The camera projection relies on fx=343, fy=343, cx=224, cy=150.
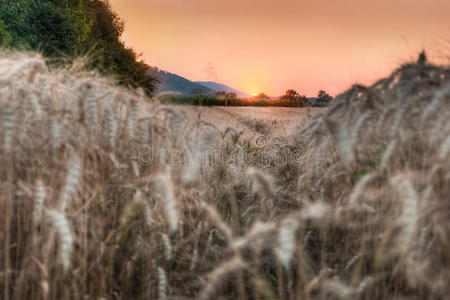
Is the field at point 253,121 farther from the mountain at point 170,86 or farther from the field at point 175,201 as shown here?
the field at point 175,201

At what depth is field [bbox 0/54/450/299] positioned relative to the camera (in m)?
1.38

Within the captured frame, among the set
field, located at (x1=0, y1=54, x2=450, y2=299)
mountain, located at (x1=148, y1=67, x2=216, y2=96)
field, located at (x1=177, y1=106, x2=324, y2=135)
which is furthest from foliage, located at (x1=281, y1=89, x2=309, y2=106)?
field, located at (x1=0, y1=54, x2=450, y2=299)

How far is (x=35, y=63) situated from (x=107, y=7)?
31.8 meters

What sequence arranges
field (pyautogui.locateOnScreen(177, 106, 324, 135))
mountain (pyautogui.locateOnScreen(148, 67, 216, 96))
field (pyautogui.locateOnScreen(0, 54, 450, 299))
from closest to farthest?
field (pyautogui.locateOnScreen(0, 54, 450, 299)) < mountain (pyautogui.locateOnScreen(148, 67, 216, 96)) < field (pyautogui.locateOnScreen(177, 106, 324, 135))

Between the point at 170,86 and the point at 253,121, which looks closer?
the point at 170,86

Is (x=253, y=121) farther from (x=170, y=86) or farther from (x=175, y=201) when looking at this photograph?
(x=175, y=201)

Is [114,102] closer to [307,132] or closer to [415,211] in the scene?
[307,132]

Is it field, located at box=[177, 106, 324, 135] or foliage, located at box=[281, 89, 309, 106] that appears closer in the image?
field, located at box=[177, 106, 324, 135]

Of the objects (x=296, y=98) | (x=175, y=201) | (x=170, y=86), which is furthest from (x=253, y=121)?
(x=296, y=98)

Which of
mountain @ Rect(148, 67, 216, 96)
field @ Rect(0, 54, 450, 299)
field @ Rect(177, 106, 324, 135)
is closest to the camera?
field @ Rect(0, 54, 450, 299)

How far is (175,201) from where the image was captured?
1.72 metres

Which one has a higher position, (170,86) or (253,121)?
(170,86)

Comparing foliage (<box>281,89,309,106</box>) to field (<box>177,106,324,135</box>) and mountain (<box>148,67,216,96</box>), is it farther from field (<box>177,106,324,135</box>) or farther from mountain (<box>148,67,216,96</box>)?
mountain (<box>148,67,216,96</box>)

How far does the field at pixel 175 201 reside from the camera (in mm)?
1379
